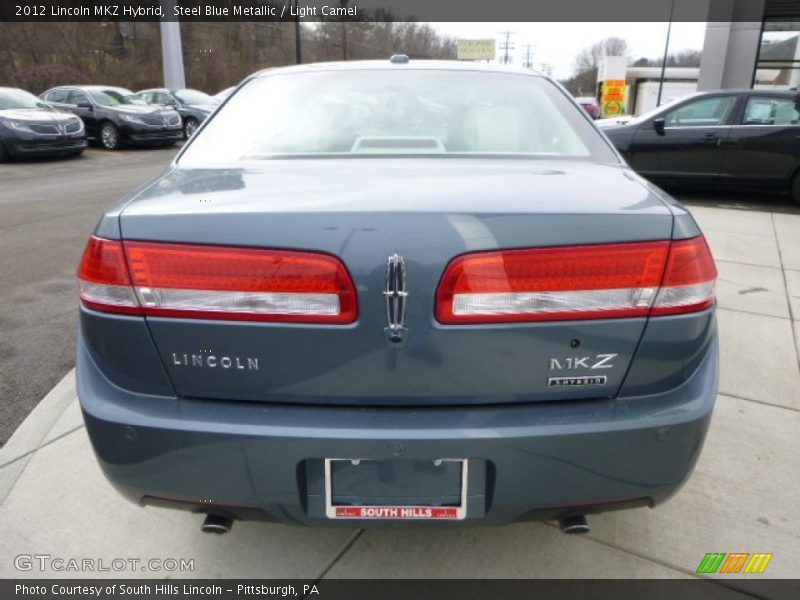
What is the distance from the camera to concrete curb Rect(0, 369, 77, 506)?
254 cm

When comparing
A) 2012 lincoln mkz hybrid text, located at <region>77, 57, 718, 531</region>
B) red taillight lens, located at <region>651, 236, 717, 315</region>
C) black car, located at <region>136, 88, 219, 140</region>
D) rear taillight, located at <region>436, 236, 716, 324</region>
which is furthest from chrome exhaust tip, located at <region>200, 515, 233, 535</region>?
black car, located at <region>136, 88, 219, 140</region>

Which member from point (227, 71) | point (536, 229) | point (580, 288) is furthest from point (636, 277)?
point (227, 71)

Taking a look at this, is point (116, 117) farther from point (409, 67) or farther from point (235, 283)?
point (235, 283)

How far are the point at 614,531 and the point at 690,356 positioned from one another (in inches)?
34.9

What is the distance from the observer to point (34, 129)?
13.1 m

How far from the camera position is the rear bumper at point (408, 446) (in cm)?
154

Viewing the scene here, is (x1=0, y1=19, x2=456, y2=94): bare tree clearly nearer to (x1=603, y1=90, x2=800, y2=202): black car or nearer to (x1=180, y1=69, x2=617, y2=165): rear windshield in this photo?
(x1=603, y1=90, x2=800, y2=202): black car

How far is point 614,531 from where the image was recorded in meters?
2.24

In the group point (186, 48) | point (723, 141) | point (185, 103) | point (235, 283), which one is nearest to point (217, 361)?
point (235, 283)

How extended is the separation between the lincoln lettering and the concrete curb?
4.43 ft

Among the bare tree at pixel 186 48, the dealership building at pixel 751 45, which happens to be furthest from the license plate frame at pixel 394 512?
the bare tree at pixel 186 48

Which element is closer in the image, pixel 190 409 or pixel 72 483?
pixel 190 409

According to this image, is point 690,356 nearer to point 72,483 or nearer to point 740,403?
point 740,403

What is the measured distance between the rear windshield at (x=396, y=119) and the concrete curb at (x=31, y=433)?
4.72 ft
